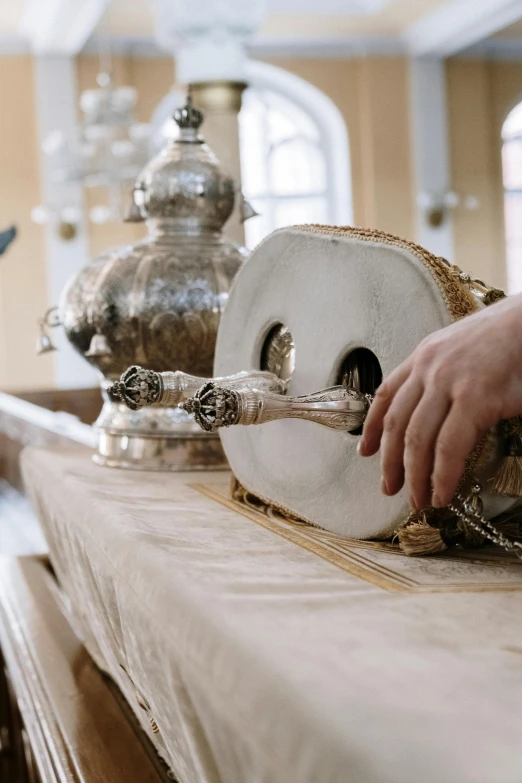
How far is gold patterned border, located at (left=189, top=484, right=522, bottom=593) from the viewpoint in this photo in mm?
667

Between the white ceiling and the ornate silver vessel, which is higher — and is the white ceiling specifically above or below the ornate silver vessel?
above

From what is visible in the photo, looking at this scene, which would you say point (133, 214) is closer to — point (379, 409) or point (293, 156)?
point (379, 409)

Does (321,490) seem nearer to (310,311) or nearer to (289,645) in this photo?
(310,311)

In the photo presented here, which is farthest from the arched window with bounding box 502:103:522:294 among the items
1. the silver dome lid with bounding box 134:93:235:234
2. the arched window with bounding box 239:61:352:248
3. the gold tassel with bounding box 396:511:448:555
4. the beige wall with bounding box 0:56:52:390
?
the gold tassel with bounding box 396:511:448:555

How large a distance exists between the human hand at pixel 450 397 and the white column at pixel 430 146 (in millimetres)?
12612

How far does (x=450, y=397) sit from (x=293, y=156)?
1306 cm

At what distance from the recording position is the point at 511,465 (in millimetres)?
715

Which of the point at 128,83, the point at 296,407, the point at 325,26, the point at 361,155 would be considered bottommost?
the point at 296,407

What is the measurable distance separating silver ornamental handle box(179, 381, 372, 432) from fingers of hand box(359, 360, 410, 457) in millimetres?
56

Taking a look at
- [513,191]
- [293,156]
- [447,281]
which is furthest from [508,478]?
[513,191]

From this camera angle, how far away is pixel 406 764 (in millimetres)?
388

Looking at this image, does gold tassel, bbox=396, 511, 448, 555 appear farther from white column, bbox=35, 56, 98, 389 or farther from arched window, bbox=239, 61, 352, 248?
arched window, bbox=239, 61, 352, 248

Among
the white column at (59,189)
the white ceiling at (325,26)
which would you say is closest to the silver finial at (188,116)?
the white ceiling at (325,26)

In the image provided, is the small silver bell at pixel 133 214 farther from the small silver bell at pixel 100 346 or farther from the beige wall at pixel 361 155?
the beige wall at pixel 361 155
